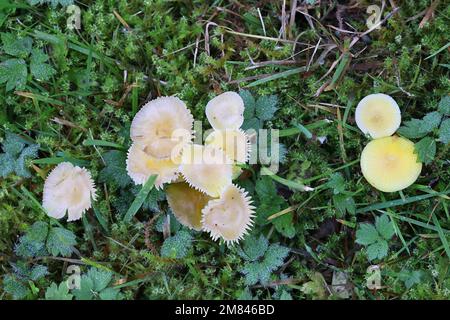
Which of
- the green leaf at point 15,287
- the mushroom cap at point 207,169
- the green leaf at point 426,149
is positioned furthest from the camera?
the green leaf at point 15,287

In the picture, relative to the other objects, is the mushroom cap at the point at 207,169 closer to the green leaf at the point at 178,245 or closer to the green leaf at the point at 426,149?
the green leaf at the point at 178,245

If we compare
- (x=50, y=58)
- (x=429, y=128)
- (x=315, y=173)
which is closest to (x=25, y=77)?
(x=50, y=58)

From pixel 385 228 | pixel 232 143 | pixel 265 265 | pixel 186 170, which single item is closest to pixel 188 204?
pixel 186 170

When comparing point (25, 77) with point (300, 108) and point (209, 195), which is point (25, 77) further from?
point (300, 108)

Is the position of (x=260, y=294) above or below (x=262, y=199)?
below

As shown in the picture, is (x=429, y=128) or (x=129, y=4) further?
(x=129, y=4)

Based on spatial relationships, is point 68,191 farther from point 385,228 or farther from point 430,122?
point 430,122

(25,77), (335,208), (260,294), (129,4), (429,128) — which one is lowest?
(260,294)

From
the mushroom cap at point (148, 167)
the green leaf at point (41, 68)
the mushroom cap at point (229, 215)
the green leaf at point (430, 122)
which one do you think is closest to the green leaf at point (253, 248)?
the mushroom cap at point (229, 215)
